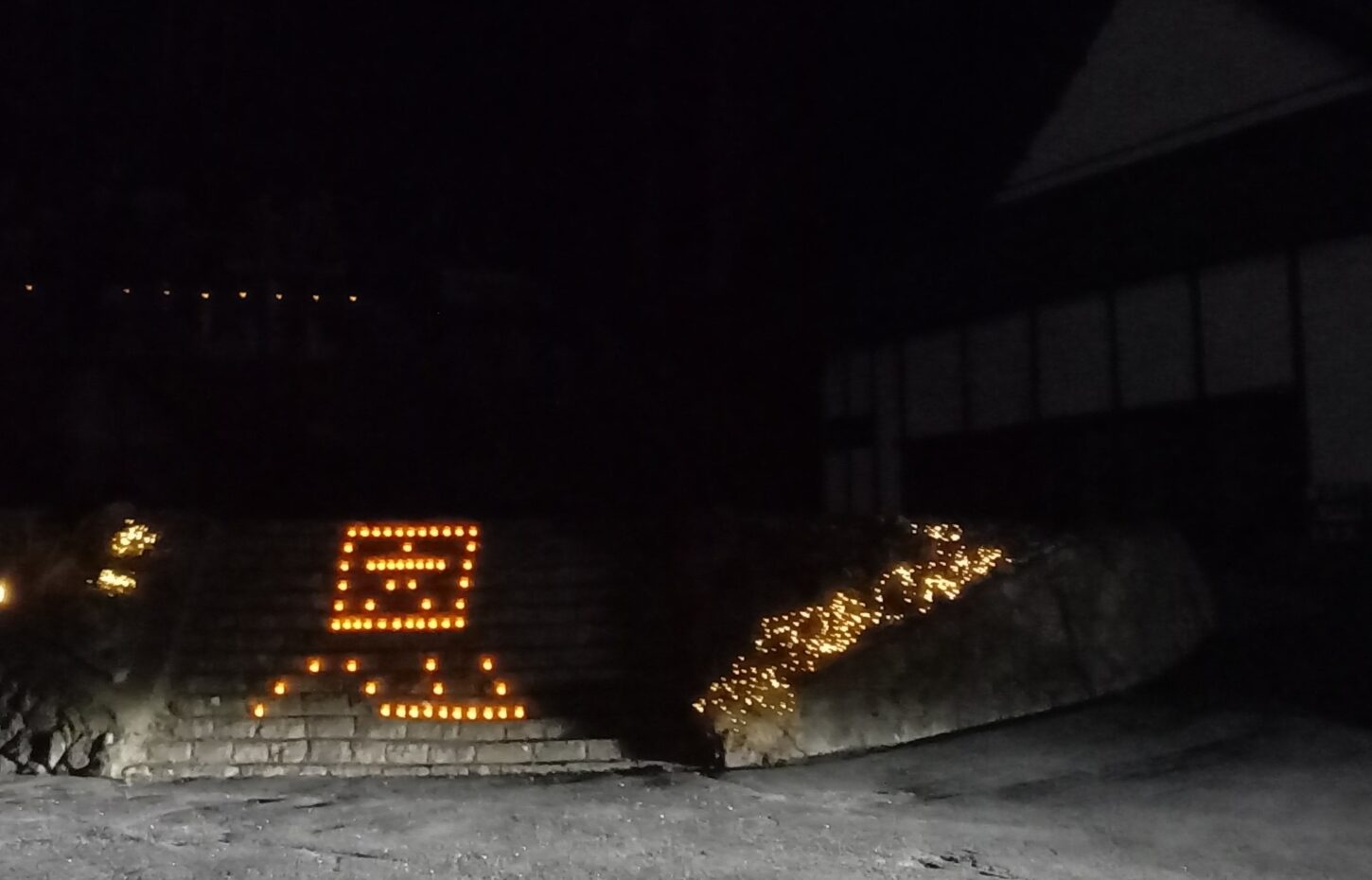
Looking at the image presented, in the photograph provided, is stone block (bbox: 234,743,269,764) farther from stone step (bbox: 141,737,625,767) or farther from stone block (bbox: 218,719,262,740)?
stone block (bbox: 218,719,262,740)

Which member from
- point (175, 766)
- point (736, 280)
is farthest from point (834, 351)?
point (175, 766)

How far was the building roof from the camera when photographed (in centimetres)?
1315

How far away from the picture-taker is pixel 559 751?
9.56 m

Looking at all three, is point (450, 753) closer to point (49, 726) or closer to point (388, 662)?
point (388, 662)

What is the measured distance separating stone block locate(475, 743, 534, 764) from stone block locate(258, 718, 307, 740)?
138 cm

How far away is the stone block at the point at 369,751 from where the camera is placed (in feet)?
30.9

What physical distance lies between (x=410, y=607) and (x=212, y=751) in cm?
250

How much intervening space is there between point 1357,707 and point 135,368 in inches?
563

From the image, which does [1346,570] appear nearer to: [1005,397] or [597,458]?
[1005,397]

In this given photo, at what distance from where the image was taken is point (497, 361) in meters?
17.2

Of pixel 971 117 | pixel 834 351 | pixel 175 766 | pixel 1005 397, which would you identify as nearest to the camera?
pixel 175 766

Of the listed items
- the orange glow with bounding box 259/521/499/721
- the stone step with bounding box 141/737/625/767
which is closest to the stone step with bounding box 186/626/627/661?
the orange glow with bounding box 259/521/499/721

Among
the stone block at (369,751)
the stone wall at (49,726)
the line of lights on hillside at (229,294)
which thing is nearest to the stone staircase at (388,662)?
the stone block at (369,751)

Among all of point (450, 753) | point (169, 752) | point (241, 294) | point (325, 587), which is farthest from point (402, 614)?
point (241, 294)
